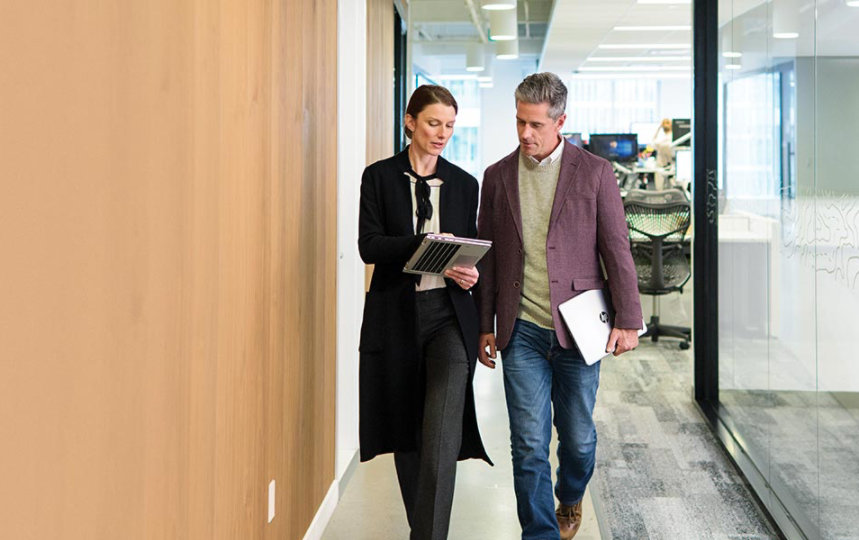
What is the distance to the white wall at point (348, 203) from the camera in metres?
3.95

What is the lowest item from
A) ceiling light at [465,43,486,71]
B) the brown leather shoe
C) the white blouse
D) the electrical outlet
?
the brown leather shoe

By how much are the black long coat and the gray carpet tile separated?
1029mm

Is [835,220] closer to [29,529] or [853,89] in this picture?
[853,89]

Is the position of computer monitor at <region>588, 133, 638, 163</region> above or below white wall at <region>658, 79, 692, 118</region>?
below

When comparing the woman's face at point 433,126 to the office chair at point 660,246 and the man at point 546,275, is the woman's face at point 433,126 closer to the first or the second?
the man at point 546,275

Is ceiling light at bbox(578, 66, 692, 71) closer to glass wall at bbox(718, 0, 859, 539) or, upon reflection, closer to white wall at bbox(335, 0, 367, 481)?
glass wall at bbox(718, 0, 859, 539)

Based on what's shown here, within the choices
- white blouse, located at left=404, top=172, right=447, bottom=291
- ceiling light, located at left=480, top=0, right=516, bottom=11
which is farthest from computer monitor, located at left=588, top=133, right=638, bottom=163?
white blouse, located at left=404, top=172, right=447, bottom=291

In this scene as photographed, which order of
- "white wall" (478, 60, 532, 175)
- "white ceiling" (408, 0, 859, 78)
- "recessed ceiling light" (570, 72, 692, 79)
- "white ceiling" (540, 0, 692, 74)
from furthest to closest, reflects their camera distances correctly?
"recessed ceiling light" (570, 72, 692, 79)
"white wall" (478, 60, 532, 175)
"white ceiling" (540, 0, 692, 74)
"white ceiling" (408, 0, 859, 78)

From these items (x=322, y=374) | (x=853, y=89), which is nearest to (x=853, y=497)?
(x=853, y=89)

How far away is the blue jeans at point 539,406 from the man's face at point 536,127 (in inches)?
22.6

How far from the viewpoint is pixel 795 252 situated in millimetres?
3566

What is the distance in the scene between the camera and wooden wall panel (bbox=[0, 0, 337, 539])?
1185 millimetres

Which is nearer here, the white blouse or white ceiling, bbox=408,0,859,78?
the white blouse

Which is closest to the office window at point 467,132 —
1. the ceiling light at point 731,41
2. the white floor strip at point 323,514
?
the ceiling light at point 731,41
